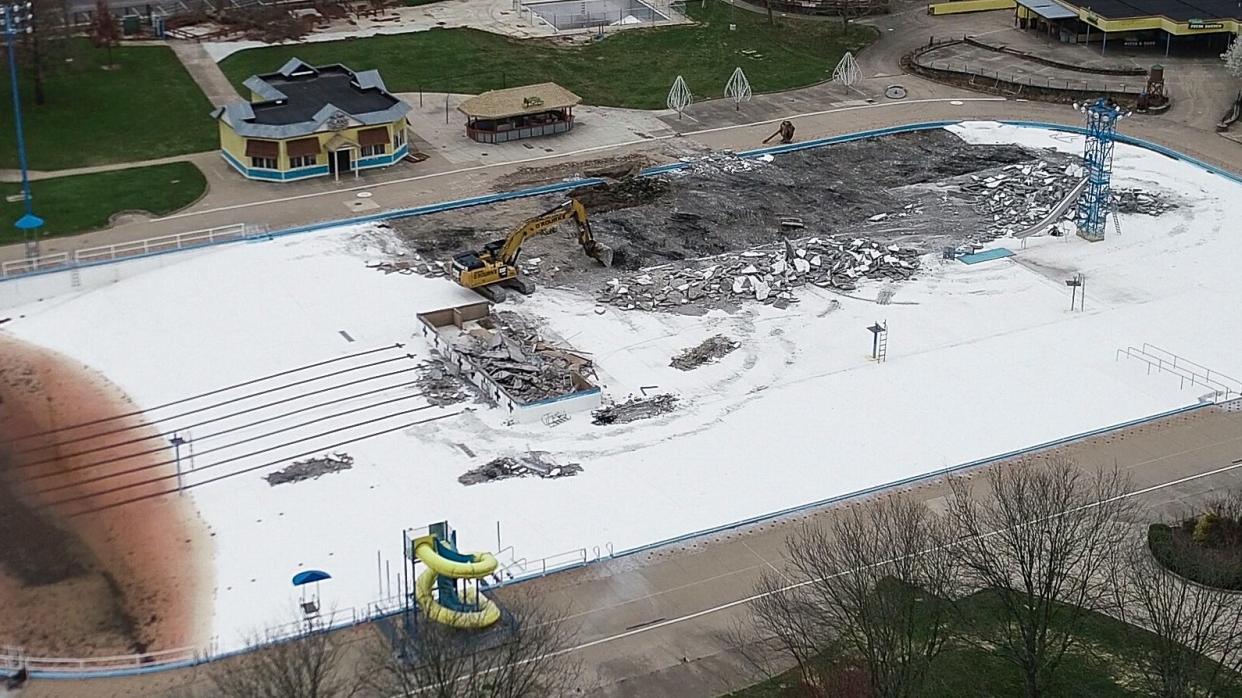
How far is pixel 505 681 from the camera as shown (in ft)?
124

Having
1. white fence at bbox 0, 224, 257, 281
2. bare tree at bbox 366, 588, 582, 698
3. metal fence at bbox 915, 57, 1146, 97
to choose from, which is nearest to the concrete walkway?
white fence at bbox 0, 224, 257, 281

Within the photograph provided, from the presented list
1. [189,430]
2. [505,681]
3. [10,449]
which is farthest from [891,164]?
[505,681]

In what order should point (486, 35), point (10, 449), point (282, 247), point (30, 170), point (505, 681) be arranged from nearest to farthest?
point (505, 681)
point (10, 449)
point (282, 247)
point (30, 170)
point (486, 35)

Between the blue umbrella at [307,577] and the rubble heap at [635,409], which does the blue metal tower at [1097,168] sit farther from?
the blue umbrella at [307,577]

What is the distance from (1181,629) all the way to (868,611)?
25.3ft

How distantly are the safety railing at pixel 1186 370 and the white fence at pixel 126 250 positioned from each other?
37.5 metres

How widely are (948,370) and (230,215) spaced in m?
33.7

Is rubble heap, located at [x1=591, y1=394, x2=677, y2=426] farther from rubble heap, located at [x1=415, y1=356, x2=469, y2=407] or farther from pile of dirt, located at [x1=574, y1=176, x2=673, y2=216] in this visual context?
pile of dirt, located at [x1=574, y1=176, x2=673, y2=216]

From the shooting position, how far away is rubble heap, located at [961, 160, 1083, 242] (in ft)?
244

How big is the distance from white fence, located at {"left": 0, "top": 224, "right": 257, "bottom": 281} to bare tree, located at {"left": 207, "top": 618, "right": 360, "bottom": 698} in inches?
1221

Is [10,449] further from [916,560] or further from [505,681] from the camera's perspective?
[916,560]

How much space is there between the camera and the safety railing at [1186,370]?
196ft

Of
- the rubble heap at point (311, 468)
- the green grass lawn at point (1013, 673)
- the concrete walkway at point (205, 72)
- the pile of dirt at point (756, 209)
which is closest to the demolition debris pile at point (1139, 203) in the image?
the pile of dirt at point (756, 209)

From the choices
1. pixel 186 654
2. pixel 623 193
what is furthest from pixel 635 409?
pixel 623 193
